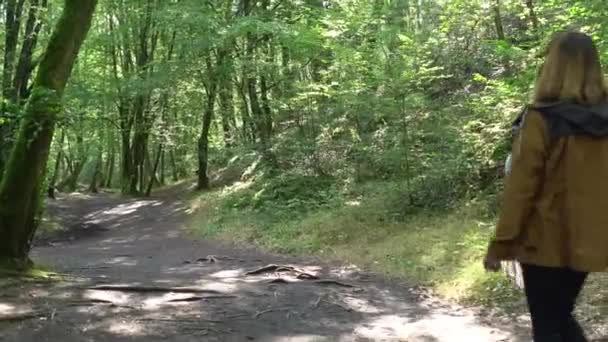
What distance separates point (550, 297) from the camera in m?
3.04

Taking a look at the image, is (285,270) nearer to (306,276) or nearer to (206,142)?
(306,276)

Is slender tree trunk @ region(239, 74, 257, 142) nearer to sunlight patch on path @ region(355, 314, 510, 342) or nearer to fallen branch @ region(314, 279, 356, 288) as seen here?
fallen branch @ region(314, 279, 356, 288)

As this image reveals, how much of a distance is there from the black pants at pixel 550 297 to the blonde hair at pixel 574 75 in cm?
85

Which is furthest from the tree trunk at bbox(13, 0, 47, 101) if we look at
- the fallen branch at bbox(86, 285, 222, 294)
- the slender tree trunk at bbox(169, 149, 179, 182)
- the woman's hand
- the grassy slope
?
the slender tree trunk at bbox(169, 149, 179, 182)

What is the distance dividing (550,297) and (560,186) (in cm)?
57

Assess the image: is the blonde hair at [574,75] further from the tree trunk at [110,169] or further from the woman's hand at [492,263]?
the tree trunk at [110,169]

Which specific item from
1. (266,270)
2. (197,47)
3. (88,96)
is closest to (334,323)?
(266,270)

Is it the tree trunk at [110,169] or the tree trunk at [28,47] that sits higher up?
the tree trunk at [28,47]

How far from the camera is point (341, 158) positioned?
17984mm

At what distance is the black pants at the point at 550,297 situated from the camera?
3000mm

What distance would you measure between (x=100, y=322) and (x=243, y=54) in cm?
1697

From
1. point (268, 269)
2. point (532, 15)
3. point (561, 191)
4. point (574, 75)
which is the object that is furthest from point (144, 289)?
point (532, 15)

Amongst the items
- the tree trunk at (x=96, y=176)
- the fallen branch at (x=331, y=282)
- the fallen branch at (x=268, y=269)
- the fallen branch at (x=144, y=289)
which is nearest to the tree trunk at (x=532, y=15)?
the fallen branch at (x=331, y=282)

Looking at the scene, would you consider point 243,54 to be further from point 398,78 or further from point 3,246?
point 3,246
